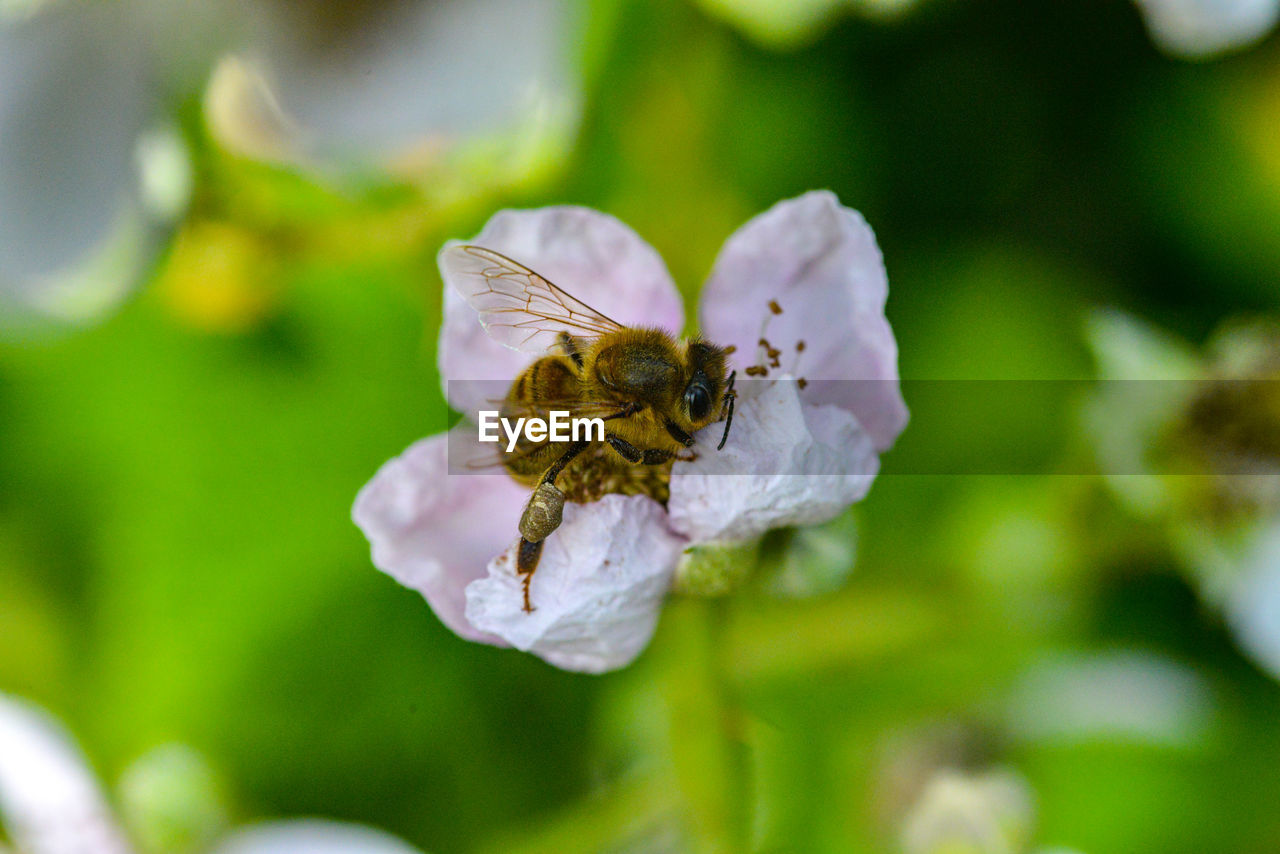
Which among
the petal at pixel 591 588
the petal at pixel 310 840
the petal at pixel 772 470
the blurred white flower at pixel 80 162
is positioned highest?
the blurred white flower at pixel 80 162

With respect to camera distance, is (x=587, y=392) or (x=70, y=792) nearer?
(x=587, y=392)

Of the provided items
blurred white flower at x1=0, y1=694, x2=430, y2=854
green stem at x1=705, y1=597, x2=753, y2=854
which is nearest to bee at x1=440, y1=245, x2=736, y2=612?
green stem at x1=705, y1=597, x2=753, y2=854

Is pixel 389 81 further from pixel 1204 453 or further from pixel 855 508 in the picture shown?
pixel 1204 453

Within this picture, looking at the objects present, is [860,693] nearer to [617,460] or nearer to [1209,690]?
[1209,690]

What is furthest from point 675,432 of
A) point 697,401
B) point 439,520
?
point 439,520

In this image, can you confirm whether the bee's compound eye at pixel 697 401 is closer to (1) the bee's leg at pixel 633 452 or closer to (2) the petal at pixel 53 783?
(1) the bee's leg at pixel 633 452

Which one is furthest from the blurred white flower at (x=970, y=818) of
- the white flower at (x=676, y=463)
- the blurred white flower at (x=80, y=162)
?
the blurred white flower at (x=80, y=162)

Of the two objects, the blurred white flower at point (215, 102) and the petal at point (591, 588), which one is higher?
the blurred white flower at point (215, 102)

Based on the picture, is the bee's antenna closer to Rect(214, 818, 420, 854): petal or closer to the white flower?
the white flower
